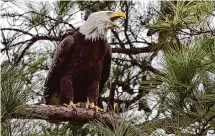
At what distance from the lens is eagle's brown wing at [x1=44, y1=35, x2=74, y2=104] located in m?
1.46

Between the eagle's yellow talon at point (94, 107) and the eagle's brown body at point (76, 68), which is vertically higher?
the eagle's brown body at point (76, 68)

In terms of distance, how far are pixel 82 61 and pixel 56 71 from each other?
81mm

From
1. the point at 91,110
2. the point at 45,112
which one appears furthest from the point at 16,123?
the point at 91,110

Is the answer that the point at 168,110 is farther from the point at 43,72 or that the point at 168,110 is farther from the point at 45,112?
the point at 43,72

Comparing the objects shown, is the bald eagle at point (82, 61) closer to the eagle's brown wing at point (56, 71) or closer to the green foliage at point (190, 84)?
the eagle's brown wing at point (56, 71)

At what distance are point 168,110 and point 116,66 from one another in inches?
30.4

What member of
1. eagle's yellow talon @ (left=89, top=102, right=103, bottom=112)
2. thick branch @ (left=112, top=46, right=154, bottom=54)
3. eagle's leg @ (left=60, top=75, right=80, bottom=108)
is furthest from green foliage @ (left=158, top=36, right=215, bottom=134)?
thick branch @ (left=112, top=46, right=154, bottom=54)

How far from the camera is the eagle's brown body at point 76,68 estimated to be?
1454 mm

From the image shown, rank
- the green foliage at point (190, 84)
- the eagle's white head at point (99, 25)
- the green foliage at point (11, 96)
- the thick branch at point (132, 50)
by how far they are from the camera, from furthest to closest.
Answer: the thick branch at point (132, 50) → the eagle's white head at point (99, 25) → the green foliage at point (190, 84) → the green foliage at point (11, 96)

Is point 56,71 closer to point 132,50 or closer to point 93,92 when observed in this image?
point 93,92

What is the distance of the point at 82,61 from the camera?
1.46 metres

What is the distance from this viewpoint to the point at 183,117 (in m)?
1.15

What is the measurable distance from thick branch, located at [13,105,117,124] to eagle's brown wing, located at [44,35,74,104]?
0.21 metres

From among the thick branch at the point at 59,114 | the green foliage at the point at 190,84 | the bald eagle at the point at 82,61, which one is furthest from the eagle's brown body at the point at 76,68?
the green foliage at the point at 190,84
